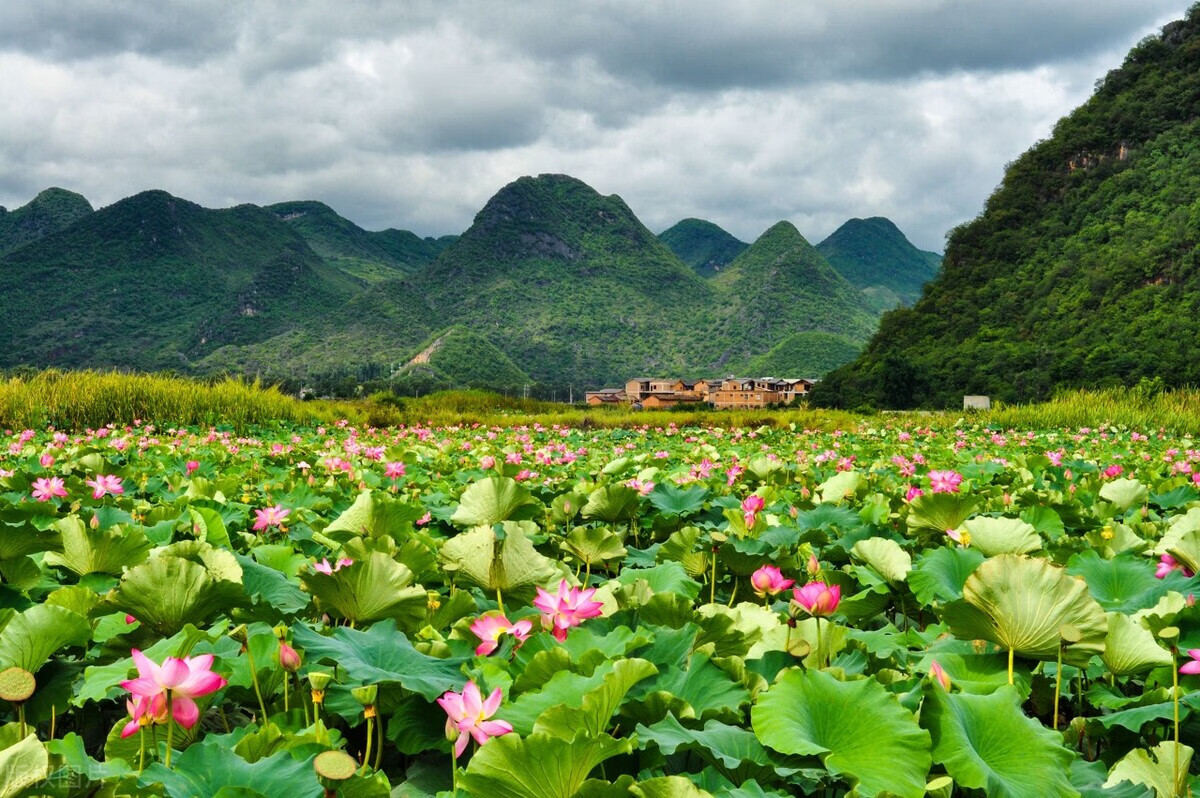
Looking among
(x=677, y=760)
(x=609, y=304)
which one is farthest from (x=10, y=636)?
(x=609, y=304)

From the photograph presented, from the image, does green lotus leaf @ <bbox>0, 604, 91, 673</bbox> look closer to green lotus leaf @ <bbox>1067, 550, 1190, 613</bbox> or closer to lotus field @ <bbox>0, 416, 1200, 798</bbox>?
lotus field @ <bbox>0, 416, 1200, 798</bbox>

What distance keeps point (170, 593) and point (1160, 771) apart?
1.58 metres

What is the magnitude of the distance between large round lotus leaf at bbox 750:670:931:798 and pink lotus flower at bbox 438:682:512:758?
0.34 m

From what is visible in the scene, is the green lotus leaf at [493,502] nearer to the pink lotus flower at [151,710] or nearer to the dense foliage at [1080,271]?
the pink lotus flower at [151,710]

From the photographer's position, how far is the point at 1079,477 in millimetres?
4551

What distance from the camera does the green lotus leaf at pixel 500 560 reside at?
161 cm

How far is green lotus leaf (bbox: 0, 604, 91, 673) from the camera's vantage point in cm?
120

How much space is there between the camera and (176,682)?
96 cm

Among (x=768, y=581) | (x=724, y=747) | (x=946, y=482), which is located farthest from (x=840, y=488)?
(x=724, y=747)

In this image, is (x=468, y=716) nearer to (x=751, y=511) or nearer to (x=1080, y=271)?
(x=751, y=511)

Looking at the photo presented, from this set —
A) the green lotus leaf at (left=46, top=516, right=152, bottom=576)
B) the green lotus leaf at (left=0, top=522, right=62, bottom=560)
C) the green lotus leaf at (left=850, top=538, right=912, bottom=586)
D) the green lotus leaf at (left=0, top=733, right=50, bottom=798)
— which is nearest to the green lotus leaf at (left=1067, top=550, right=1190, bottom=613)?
the green lotus leaf at (left=850, top=538, right=912, bottom=586)

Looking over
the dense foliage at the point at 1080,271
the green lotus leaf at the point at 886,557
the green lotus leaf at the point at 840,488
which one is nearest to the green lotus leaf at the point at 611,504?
the green lotus leaf at the point at 840,488

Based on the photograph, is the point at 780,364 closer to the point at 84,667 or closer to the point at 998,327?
the point at 998,327

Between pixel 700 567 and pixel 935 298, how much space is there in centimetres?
5853
